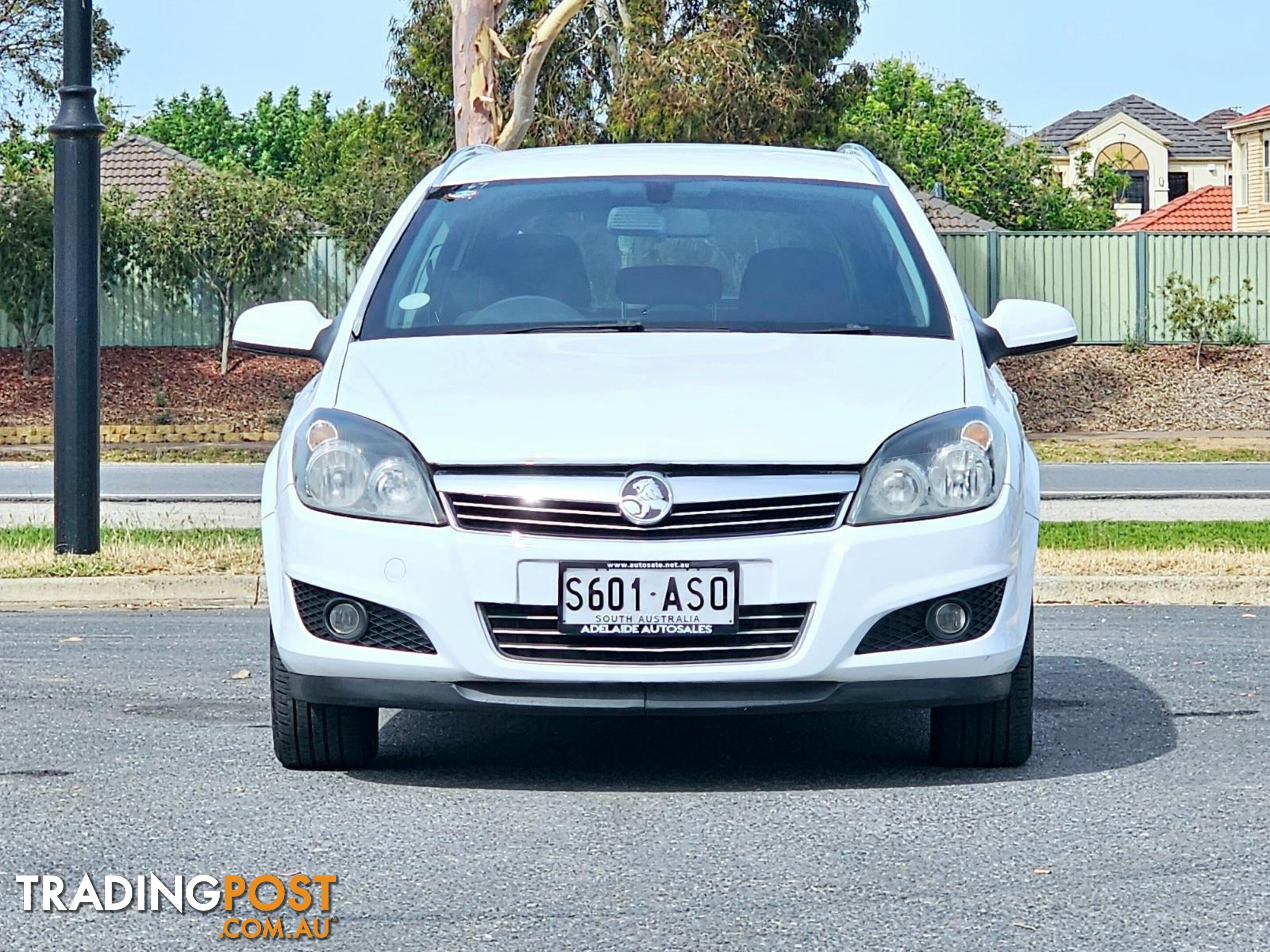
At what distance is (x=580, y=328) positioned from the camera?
5832 millimetres

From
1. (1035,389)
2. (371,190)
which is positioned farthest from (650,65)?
(1035,389)

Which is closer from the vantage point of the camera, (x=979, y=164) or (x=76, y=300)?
(x=76, y=300)

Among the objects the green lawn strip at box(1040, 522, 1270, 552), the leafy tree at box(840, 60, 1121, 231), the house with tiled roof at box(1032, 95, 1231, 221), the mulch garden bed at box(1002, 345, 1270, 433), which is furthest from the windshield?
the house with tiled roof at box(1032, 95, 1231, 221)

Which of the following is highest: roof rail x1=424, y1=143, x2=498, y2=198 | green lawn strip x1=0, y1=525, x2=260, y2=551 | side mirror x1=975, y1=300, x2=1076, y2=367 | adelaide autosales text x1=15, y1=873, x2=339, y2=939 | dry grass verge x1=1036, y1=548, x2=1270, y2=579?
roof rail x1=424, y1=143, x2=498, y2=198

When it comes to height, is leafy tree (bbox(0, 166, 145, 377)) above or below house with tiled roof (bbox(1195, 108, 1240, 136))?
below

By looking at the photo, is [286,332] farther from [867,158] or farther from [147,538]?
[147,538]

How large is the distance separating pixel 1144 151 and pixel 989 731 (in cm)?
7016

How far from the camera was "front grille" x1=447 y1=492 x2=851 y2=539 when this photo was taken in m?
4.98

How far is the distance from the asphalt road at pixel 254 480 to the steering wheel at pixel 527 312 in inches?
383

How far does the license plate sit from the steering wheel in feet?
3.68

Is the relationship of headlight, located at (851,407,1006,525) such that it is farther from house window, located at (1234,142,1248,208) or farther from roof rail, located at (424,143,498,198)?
house window, located at (1234,142,1248,208)

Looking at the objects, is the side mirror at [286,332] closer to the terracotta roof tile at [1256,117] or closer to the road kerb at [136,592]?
the road kerb at [136,592]

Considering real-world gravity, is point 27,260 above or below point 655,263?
above

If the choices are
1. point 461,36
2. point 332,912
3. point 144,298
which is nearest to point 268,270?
point 144,298
